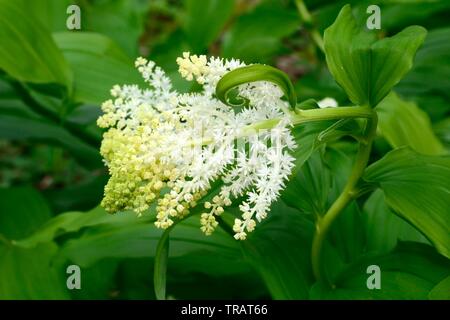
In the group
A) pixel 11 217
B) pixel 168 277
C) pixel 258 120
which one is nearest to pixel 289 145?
pixel 258 120

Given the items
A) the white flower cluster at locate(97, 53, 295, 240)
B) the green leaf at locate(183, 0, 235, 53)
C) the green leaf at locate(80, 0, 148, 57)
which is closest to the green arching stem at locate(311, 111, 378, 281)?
the white flower cluster at locate(97, 53, 295, 240)

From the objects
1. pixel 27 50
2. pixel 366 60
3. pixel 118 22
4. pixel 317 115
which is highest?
pixel 118 22

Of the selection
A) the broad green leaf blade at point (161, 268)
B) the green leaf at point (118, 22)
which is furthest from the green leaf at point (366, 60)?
the green leaf at point (118, 22)

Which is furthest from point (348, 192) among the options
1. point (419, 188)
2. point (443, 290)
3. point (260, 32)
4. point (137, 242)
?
point (260, 32)

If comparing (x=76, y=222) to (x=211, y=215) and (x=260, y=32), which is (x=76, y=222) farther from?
(x=260, y=32)

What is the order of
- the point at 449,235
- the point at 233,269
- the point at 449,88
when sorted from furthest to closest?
the point at 449,88
the point at 233,269
the point at 449,235

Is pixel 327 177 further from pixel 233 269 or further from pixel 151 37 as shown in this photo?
pixel 151 37
